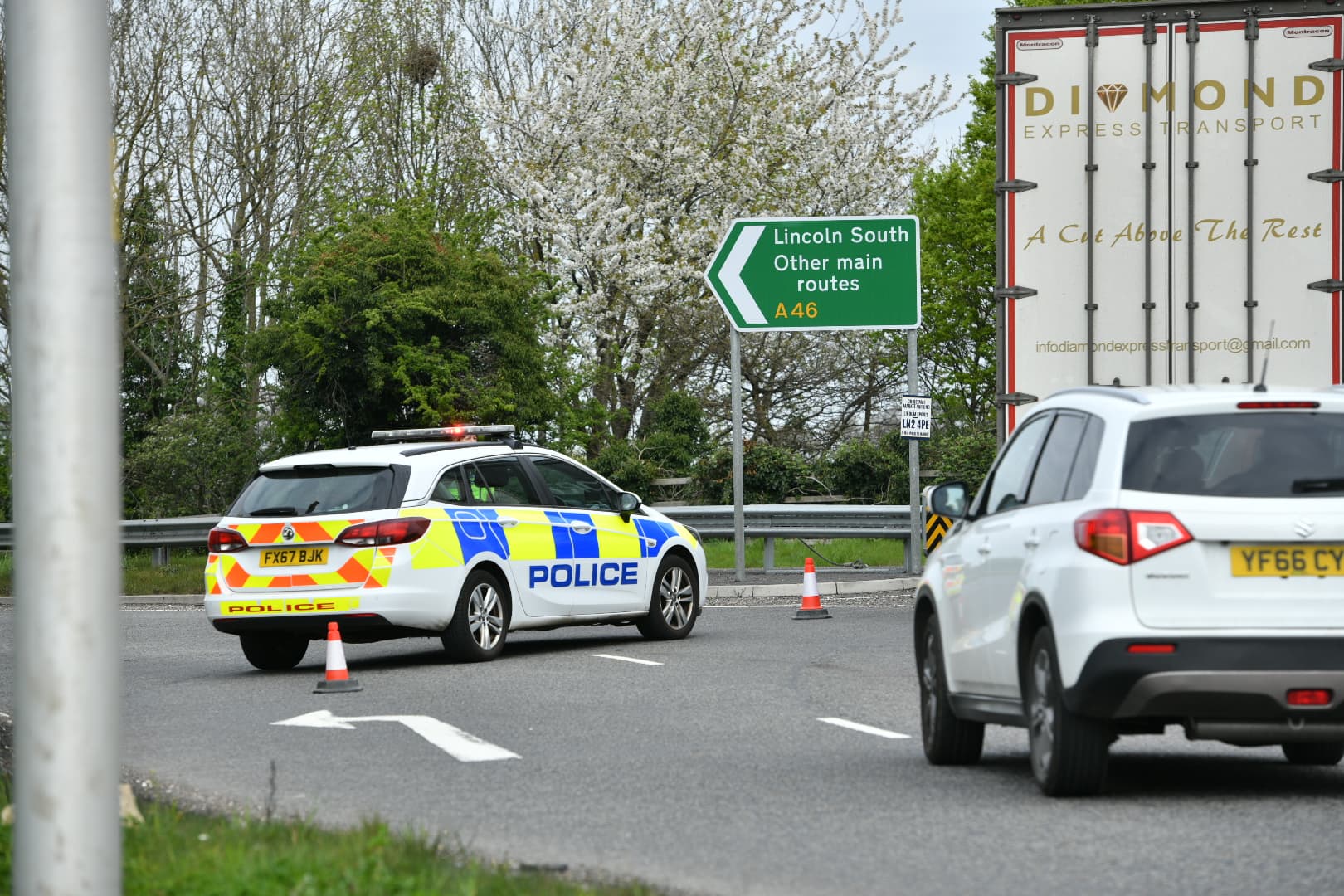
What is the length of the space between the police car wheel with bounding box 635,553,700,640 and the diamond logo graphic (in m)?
5.06

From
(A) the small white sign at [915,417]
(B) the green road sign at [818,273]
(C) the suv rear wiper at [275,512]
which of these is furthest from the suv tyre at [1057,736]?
(B) the green road sign at [818,273]

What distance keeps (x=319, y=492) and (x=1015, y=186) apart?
5.28 m

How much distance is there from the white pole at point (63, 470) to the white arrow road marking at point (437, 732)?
4.89 meters

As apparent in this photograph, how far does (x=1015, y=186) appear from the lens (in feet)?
48.1

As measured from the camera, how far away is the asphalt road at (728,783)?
6445 mm

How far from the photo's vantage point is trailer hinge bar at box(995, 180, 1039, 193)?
14625 millimetres

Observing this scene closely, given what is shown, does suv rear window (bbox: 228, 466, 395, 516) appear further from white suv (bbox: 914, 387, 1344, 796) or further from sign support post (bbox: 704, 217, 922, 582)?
sign support post (bbox: 704, 217, 922, 582)

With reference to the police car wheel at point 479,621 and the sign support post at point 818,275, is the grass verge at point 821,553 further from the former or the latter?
the police car wheel at point 479,621

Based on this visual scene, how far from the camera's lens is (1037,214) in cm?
1463

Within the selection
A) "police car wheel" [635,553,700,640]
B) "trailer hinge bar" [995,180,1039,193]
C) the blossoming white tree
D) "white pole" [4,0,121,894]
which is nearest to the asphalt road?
"police car wheel" [635,553,700,640]

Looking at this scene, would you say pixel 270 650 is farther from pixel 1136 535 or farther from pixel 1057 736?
pixel 1136 535

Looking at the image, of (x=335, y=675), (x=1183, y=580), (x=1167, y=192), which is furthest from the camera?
(x=1167, y=192)

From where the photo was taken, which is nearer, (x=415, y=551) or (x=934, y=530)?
(x=415, y=551)

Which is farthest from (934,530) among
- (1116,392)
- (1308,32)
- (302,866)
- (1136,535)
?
(302,866)
